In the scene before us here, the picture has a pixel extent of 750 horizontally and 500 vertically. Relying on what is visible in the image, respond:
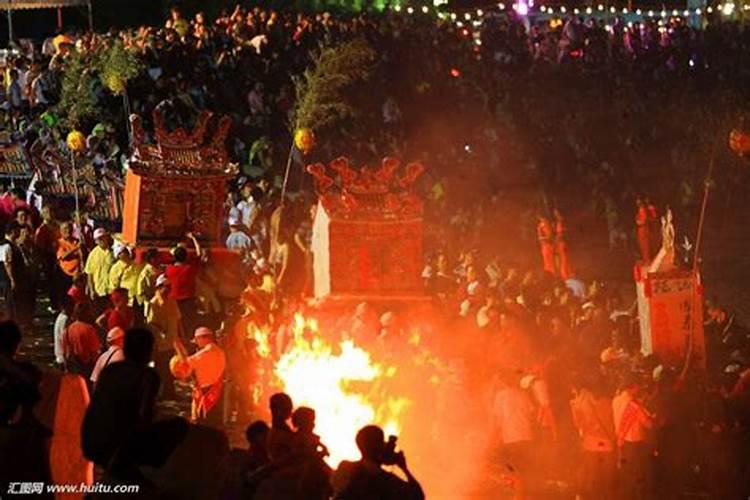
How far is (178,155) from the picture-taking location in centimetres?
2131

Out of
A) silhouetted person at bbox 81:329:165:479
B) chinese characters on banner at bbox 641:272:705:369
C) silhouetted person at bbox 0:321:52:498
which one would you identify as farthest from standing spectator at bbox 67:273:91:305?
silhouetted person at bbox 81:329:165:479

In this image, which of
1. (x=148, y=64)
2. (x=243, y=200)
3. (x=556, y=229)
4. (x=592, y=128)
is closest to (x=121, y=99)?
(x=148, y=64)

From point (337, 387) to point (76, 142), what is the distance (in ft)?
33.8

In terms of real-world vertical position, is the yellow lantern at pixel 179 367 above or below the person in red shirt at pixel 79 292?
below

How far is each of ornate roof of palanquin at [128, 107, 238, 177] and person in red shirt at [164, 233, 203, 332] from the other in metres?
2.98

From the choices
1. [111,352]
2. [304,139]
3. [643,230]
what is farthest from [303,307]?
[643,230]

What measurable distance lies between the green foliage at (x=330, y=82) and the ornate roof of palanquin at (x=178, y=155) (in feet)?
18.2

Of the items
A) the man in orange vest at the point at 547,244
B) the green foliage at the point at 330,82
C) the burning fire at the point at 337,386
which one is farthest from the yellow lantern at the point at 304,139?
the burning fire at the point at 337,386

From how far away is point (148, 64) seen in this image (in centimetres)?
2766

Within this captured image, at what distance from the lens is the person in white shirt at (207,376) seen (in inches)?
613

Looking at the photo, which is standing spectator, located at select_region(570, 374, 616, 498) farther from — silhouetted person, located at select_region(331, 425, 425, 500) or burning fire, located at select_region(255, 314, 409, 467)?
silhouetted person, located at select_region(331, 425, 425, 500)

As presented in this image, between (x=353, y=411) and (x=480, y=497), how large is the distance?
3.88ft

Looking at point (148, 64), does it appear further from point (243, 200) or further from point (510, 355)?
point (510, 355)

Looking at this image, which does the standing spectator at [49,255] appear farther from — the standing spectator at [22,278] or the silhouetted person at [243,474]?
the silhouetted person at [243,474]
